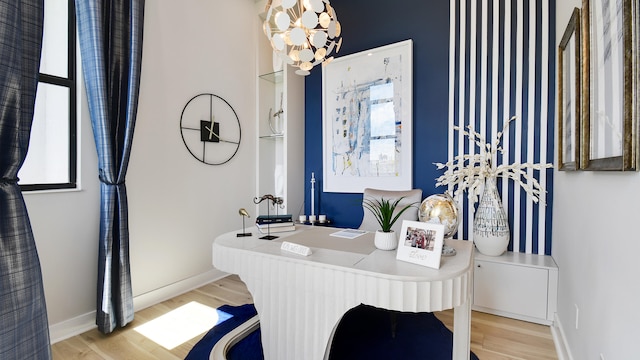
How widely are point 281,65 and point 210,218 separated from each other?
1.90m

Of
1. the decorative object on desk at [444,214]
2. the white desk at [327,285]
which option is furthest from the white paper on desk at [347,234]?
the decorative object on desk at [444,214]

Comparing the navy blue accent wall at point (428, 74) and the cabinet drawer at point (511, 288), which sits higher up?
the navy blue accent wall at point (428, 74)

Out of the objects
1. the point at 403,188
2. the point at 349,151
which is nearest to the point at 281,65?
the point at 349,151

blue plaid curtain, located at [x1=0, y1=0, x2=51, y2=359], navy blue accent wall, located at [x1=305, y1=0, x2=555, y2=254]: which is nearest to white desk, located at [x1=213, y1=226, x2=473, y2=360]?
blue plaid curtain, located at [x1=0, y1=0, x2=51, y2=359]

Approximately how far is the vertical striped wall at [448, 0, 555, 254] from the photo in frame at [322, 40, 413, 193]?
437mm

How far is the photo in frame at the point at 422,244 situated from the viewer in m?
1.17

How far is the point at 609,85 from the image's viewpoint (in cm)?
112

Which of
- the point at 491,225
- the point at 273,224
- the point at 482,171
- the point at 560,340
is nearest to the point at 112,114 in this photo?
the point at 273,224

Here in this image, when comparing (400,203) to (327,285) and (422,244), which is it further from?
(327,285)

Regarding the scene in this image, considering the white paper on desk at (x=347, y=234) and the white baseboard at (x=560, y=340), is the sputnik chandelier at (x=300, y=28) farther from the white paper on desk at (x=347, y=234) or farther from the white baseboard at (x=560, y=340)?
the white baseboard at (x=560, y=340)

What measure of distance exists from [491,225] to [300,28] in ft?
6.75

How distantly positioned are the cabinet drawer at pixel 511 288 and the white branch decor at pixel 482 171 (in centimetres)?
54

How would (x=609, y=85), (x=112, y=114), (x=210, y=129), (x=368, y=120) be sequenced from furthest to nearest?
1. (x=368, y=120)
2. (x=210, y=129)
3. (x=112, y=114)
4. (x=609, y=85)

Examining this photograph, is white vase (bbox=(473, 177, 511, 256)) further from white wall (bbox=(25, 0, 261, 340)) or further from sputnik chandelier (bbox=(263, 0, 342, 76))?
white wall (bbox=(25, 0, 261, 340))
